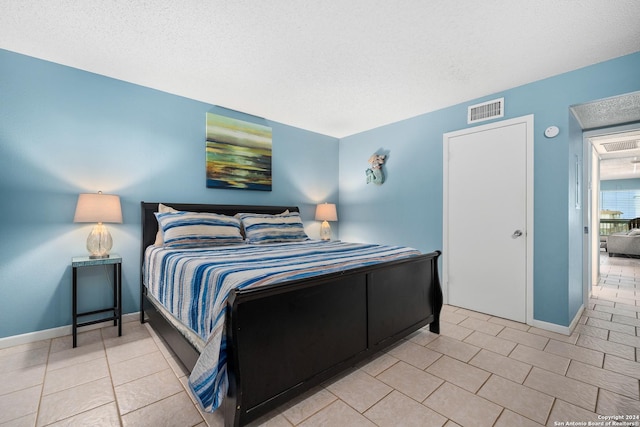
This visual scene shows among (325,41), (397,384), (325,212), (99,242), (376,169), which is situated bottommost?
(397,384)

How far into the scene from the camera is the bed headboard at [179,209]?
119 inches

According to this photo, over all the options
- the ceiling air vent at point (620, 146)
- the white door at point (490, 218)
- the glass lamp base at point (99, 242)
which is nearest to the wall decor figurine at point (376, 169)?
the white door at point (490, 218)

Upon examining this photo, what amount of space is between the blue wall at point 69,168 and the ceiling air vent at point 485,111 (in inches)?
126

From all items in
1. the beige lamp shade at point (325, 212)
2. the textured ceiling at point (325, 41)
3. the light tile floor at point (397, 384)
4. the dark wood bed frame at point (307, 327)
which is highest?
the textured ceiling at point (325, 41)

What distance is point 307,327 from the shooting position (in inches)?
66.4

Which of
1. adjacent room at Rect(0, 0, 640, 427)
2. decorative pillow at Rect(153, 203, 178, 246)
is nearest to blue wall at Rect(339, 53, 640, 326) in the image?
adjacent room at Rect(0, 0, 640, 427)

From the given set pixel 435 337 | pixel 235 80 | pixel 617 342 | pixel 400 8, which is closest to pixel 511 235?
pixel 617 342

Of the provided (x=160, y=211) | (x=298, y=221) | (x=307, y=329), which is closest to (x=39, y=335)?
(x=160, y=211)

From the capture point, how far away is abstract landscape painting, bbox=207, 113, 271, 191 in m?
3.52

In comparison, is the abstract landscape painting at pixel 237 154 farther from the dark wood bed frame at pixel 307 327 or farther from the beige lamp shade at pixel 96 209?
the dark wood bed frame at pixel 307 327

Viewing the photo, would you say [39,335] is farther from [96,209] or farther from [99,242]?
[96,209]

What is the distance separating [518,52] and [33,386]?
4348 mm

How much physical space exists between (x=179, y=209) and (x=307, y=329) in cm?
229

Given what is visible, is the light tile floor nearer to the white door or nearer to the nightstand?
the nightstand
